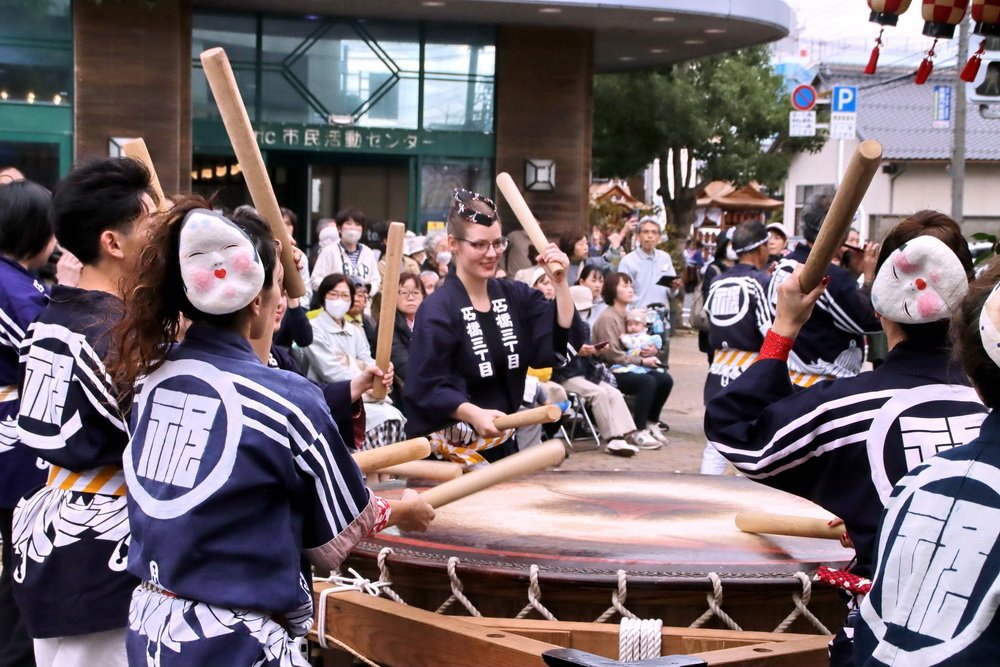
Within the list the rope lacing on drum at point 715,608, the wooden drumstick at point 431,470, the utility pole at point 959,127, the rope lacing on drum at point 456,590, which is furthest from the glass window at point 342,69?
the rope lacing on drum at point 715,608

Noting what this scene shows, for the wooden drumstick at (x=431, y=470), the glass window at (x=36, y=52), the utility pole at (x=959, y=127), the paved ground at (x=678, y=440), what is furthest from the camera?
the utility pole at (x=959, y=127)

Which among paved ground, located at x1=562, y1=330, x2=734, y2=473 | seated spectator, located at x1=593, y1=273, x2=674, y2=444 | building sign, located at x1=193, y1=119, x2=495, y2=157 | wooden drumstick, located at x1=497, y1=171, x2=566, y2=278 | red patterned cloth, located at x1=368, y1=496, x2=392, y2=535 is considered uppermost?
building sign, located at x1=193, y1=119, x2=495, y2=157

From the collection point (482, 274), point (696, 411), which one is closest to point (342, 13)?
point (696, 411)

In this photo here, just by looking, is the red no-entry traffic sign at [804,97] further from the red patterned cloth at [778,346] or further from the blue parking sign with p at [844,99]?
the red patterned cloth at [778,346]

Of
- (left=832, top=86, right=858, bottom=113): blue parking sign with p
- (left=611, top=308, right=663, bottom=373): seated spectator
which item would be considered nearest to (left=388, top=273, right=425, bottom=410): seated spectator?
(left=611, top=308, right=663, bottom=373): seated spectator

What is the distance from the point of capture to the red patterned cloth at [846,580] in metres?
2.39

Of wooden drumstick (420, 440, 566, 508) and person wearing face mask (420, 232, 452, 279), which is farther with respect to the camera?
person wearing face mask (420, 232, 452, 279)

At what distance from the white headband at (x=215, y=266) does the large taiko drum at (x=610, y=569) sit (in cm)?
95

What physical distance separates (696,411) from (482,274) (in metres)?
7.12

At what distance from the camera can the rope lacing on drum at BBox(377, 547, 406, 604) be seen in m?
2.89

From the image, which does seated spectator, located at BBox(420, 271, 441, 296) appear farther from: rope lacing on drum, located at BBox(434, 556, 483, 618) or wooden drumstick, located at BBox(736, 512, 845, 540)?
rope lacing on drum, located at BBox(434, 556, 483, 618)

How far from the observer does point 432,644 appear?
8.74ft

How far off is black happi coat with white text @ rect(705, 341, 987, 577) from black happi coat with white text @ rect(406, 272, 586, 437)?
1470 millimetres

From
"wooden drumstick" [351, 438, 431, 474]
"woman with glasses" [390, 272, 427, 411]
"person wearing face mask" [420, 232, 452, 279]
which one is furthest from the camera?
"person wearing face mask" [420, 232, 452, 279]
